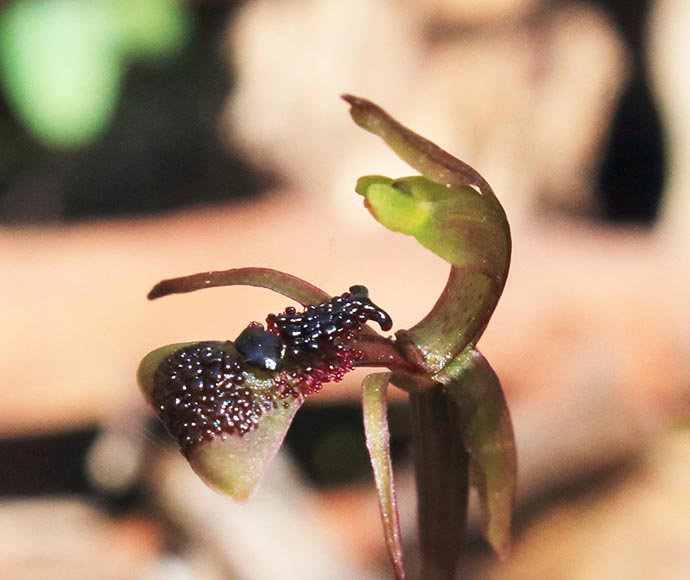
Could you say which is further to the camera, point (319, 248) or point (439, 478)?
point (319, 248)

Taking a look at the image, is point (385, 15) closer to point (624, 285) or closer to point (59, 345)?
point (624, 285)

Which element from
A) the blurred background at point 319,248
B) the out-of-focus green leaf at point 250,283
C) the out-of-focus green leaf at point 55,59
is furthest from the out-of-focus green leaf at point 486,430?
the out-of-focus green leaf at point 55,59

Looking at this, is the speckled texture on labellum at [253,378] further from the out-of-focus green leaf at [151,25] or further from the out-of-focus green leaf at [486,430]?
the out-of-focus green leaf at [151,25]

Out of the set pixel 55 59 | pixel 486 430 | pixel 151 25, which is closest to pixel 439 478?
pixel 486 430

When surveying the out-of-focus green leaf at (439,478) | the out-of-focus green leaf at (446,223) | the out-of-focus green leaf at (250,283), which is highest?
the out-of-focus green leaf at (446,223)

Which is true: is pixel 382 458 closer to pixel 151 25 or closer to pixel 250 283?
pixel 250 283

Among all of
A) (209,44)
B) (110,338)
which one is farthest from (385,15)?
(110,338)
